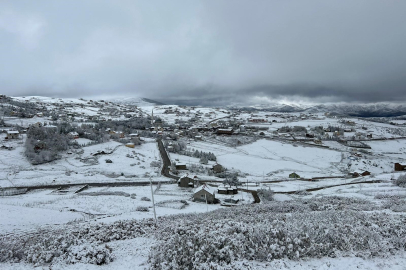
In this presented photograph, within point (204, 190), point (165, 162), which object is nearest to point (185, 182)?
point (204, 190)

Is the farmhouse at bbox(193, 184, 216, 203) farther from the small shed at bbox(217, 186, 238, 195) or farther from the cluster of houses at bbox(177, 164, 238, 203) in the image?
the small shed at bbox(217, 186, 238, 195)

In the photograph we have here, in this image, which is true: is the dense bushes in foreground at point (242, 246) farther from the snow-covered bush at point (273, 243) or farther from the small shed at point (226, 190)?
the small shed at point (226, 190)

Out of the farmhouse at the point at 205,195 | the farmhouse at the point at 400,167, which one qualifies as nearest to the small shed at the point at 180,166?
the farmhouse at the point at 205,195

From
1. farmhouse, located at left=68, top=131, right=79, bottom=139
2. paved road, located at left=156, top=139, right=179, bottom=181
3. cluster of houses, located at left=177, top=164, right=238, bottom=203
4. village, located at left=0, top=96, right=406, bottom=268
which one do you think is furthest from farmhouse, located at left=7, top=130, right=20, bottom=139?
cluster of houses, located at left=177, top=164, right=238, bottom=203

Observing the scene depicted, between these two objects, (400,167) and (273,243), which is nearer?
(273,243)

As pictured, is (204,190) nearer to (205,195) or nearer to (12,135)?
(205,195)

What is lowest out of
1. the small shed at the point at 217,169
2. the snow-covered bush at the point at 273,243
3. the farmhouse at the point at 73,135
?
the small shed at the point at 217,169

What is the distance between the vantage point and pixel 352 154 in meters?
59.8

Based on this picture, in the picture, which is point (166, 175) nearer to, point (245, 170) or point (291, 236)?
point (245, 170)

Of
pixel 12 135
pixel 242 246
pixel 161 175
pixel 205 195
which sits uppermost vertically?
pixel 242 246

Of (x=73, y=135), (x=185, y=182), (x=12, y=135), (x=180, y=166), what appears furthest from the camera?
(x=73, y=135)

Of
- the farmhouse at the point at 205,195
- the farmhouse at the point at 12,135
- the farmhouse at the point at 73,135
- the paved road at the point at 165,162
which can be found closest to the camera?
the farmhouse at the point at 205,195

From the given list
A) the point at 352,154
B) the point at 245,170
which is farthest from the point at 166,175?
the point at 352,154

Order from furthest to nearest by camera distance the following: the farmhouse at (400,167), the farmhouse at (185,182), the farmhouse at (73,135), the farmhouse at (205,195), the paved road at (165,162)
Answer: the farmhouse at (73,135) < the farmhouse at (400,167) < the paved road at (165,162) < the farmhouse at (185,182) < the farmhouse at (205,195)
